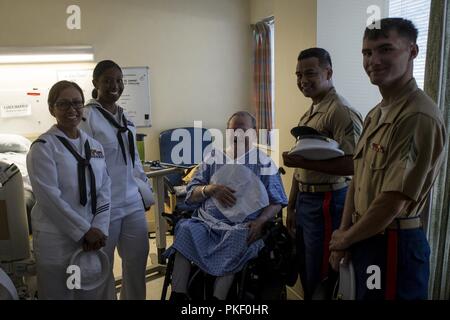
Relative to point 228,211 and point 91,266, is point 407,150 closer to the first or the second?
point 228,211

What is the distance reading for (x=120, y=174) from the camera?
2.05 m

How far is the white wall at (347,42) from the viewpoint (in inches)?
94.6

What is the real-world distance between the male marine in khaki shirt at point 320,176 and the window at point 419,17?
485 millimetres

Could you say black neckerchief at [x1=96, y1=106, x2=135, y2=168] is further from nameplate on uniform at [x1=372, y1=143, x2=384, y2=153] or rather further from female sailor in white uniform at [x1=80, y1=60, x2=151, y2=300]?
nameplate on uniform at [x1=372, y1=143, x2=384, y2=153]

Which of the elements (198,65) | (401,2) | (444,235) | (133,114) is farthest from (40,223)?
(198,65)

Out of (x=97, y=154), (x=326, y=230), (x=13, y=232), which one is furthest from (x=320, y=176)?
(x=13, y=232)

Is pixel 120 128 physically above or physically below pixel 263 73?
below

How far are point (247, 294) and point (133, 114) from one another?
308 cm

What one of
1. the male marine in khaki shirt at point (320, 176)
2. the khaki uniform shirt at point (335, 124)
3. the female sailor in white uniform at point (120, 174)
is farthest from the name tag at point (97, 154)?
the khaki uniform shirt at point (335, 124)

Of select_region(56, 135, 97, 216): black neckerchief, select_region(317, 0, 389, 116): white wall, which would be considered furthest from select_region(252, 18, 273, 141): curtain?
select_region(56, 135, 97, 216): black neckerchief

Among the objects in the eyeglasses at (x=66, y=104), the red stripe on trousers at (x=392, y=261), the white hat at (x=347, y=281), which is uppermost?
the eyeglasses at (x=66, y=104)

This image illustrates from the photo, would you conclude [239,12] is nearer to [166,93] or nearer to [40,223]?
[166,93]

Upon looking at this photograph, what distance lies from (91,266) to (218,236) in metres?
0.65

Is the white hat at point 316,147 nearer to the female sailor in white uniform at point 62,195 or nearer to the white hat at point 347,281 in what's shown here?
the white hat at point 347,281
